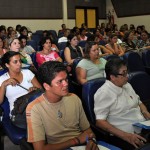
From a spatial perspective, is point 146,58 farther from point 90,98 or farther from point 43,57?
point 90,98

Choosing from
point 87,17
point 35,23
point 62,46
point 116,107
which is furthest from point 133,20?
point 116,107

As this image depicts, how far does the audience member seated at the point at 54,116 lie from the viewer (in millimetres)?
1757

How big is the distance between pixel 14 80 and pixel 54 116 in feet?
3.25

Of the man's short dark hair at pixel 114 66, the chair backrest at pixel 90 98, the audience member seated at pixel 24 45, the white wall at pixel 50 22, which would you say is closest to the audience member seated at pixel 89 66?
the chair backrest at pixel 90 98

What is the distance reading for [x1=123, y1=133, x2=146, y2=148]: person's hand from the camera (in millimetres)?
1995

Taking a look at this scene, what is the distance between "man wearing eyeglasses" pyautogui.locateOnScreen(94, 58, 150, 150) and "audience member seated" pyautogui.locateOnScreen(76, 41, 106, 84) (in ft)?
3.72

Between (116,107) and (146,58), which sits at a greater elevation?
(146,58)

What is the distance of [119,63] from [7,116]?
120 cm

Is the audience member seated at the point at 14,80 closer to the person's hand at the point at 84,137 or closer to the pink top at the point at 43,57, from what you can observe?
the person's hand at the point at 84,137

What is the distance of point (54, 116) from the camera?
1.82 metres

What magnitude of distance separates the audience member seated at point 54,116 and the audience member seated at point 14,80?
902 millimetres

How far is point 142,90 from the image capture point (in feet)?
9.12

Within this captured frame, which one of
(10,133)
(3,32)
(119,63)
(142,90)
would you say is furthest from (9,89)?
(3,32)

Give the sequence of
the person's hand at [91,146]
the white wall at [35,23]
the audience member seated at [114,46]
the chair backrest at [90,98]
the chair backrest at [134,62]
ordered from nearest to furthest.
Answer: the person's hand at [91,146], the chair backrest at [90,98], the chair backrest at [134,62], the audience member seated at [114,46], the white wall at [35,23]
